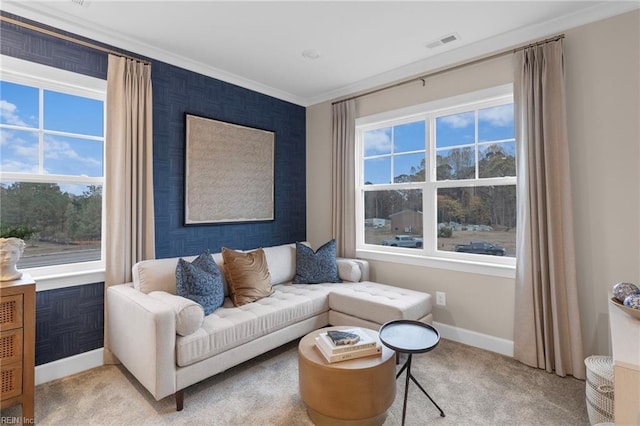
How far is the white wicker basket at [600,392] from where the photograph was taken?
68.4 inches

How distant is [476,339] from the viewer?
9.65ft

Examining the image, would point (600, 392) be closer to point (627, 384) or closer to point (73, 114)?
point (627, 384)

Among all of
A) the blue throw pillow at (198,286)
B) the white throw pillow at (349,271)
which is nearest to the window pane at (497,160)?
the white throw pillow at (349,271)

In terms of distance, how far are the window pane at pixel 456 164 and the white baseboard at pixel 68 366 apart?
133 inches

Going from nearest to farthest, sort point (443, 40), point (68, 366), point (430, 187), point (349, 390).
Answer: point (349, 390)
point (68, 366)
point (443, 40)
point (430, 187)

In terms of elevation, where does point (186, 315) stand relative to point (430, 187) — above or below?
below

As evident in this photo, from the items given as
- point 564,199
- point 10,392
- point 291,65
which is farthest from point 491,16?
point 10,392

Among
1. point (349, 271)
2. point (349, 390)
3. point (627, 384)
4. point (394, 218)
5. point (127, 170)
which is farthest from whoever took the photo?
point (394, 218)

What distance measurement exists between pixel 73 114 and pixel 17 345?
1756 mm

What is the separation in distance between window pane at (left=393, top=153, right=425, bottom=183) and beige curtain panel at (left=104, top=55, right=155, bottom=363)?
7.99ft

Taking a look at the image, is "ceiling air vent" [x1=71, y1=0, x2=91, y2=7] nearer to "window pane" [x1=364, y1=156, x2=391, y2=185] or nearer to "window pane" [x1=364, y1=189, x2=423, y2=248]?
"window pane" [x1=364, y1=156, x2=391, y2=185]

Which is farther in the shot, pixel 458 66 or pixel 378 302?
pixel 458 66
